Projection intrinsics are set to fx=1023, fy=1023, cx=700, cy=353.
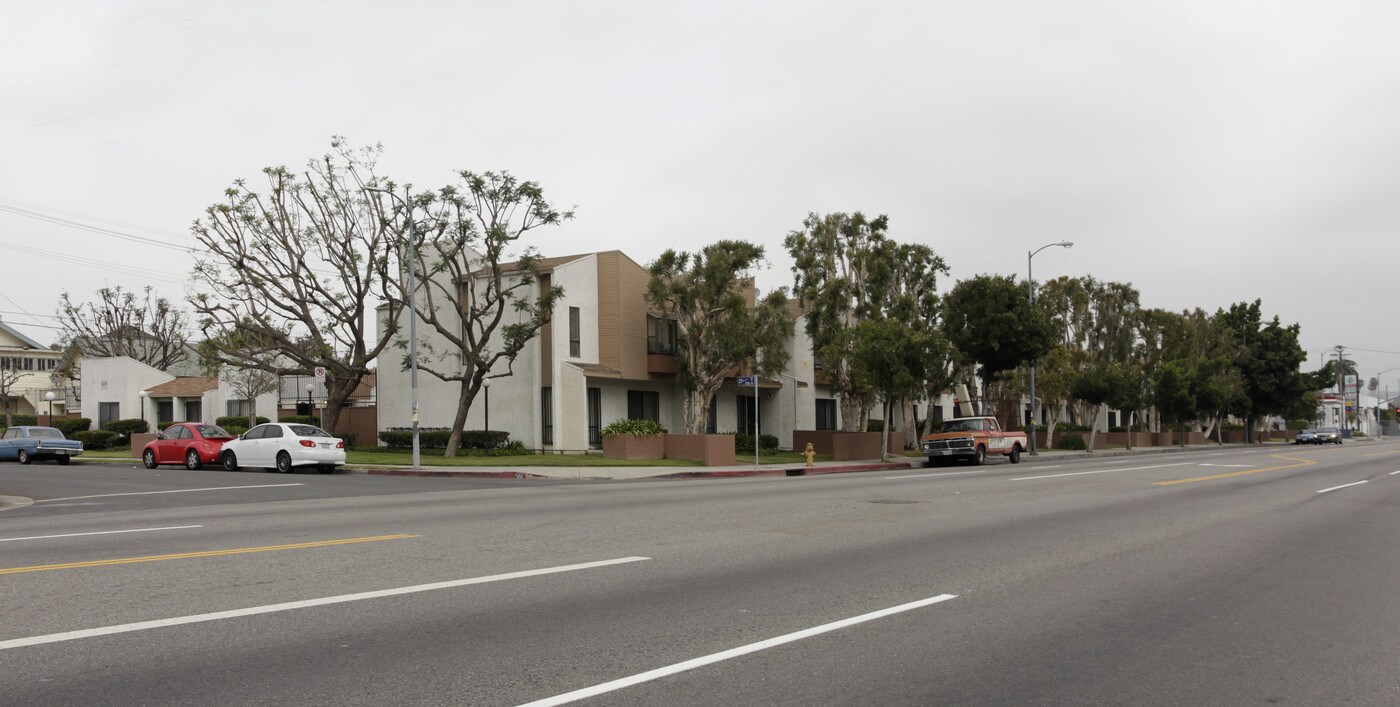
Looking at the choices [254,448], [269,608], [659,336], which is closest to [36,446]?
[254,448]

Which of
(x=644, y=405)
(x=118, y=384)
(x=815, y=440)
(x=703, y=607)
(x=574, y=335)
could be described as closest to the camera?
(x=703, y=607)

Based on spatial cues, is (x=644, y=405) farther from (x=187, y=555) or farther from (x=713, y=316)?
(x=187, y=555)

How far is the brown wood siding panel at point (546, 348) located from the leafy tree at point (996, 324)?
16412 mm

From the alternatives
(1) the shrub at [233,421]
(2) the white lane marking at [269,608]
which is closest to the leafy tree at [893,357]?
(2) the white lane marking at [269,608]

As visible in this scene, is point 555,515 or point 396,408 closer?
point 555,515

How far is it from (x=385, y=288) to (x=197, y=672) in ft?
116

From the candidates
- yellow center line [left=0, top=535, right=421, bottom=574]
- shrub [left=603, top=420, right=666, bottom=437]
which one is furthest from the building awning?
yellow center line [left=0, top=535, right=421, bottom=574]

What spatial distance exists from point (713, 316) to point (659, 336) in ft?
13.4

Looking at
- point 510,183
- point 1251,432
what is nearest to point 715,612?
point 510,183

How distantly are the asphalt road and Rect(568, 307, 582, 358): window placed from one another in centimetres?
2140

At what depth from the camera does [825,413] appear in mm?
51500

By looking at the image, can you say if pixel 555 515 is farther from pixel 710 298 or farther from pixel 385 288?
pixel 385 288

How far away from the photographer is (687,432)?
1505 inches

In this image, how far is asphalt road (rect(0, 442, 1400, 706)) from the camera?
5.82 m
